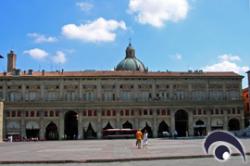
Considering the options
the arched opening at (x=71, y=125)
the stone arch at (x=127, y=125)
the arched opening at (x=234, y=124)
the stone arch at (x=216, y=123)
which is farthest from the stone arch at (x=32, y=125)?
the arched opening at (x=234, y=124)

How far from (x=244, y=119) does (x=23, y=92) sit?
170ft

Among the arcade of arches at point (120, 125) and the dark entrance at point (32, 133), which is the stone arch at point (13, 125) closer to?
the arcade of arches at point (120, 125)

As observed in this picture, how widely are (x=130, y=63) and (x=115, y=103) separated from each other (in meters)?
22.5

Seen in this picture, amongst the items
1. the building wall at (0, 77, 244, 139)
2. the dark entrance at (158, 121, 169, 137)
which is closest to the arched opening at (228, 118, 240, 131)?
the building wall at (0, 77, 244, 139)

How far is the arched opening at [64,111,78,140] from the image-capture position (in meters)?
92.7

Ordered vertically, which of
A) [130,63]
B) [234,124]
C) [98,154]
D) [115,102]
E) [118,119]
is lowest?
[98,154]

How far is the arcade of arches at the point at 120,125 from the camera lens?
9031cm

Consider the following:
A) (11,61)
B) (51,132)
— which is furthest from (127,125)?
(11,61)

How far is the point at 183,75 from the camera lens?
95.8 meters

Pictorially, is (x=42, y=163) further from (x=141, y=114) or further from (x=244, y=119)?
(x=244, y=119)

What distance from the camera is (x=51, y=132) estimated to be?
302ft

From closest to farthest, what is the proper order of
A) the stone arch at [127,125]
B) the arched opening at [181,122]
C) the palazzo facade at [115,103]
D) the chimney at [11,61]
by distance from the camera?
the palazzo facade at [115,103], the stone arch at [127,125], the arched opening at [181,122], the chimney at [11,61]

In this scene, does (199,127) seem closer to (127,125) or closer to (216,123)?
(216,123)

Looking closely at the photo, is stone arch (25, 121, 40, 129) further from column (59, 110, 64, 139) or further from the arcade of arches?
column (59, 110, 64, 139)
